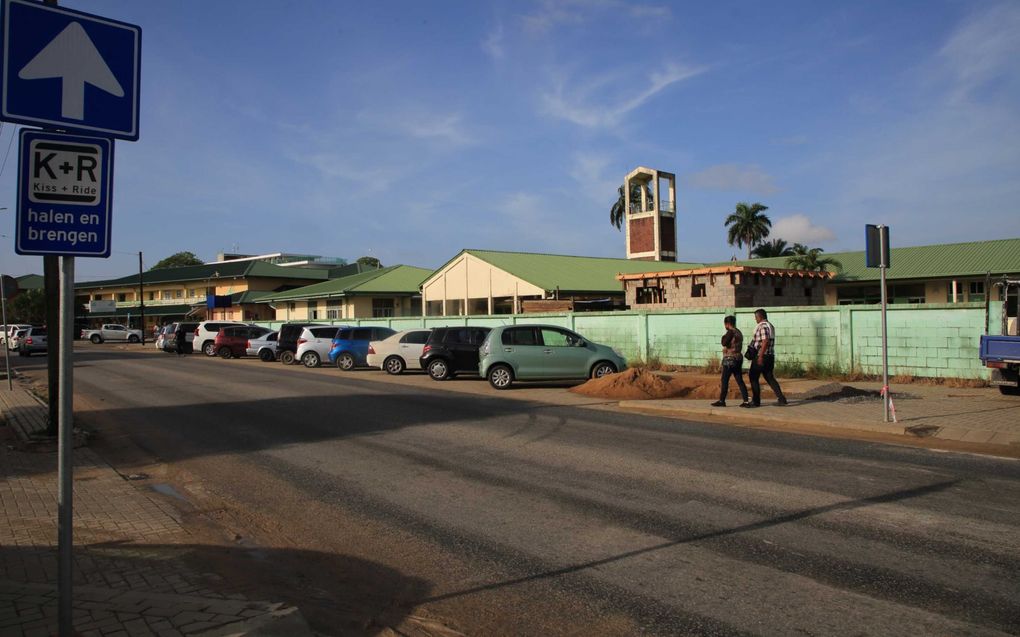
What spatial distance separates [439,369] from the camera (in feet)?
70.3

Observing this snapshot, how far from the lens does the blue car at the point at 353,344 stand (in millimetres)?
27109

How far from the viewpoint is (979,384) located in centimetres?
1580

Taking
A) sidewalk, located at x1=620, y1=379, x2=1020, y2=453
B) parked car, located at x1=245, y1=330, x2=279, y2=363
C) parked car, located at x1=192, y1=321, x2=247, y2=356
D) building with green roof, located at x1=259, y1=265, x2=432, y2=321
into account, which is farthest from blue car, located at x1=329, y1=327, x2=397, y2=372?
building with green roof, located at x1=259, y1=265, x2=432, y2=321

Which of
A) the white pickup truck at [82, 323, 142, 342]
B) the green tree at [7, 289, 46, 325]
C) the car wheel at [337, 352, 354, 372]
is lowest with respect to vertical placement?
the car wheel at [337, 352, 354, 372]

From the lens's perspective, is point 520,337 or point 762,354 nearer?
point 762,354

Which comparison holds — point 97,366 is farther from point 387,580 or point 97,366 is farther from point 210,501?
point 387,580

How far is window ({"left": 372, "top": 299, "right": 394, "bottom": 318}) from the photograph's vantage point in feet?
166

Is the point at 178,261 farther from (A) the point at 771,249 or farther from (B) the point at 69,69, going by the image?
(B) the point at 69,69

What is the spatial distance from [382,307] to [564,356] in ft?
114

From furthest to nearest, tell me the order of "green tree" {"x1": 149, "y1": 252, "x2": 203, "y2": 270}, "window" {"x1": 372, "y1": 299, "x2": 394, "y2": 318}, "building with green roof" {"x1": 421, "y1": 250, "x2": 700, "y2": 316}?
"green tree" {"x1": 149, "y1": 252, "x2": 203, "y2": 270} → "window" {"x1": 372, "y1": 299, "x2": 394, "y2": 318} → "building with green roof" {"x1": 421, "y1": 250, "x2": 700, "y2": 316}

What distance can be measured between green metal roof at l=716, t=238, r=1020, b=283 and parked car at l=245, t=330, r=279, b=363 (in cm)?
3095

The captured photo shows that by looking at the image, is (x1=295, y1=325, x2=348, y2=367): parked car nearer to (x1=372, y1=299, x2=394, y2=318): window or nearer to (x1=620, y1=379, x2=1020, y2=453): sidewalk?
(x1=620, y1=379, x2=1020, y2=453): sidewalk

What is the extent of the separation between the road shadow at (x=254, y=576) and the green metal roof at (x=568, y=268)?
31312 millimetres

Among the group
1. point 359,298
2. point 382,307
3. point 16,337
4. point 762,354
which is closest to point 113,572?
point 762,354
